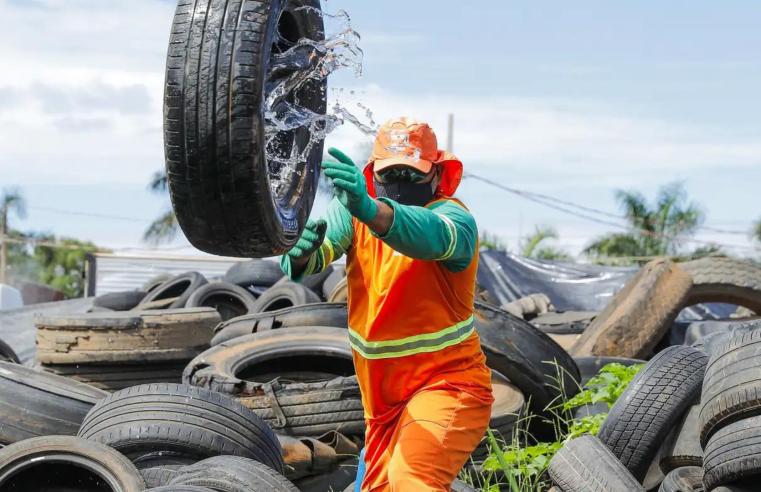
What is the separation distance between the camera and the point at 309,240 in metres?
3.47

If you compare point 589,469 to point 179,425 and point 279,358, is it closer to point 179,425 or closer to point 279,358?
point 179,425

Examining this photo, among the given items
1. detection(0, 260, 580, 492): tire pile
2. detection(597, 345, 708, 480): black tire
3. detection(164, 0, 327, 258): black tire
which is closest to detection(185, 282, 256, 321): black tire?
detection(0, 260, 580, 492): tire pile

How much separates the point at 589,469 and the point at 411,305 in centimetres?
166

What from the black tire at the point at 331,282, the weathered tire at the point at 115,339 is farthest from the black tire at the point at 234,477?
the black tire at the point at 331,282

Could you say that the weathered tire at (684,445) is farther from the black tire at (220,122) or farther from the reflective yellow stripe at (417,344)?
the black tire at (220,122)

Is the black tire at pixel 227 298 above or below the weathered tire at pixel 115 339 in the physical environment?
below

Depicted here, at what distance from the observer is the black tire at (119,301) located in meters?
11.2

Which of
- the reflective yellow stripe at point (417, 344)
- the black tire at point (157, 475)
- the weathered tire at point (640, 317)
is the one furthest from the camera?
the weathered tire at point (640, 317)

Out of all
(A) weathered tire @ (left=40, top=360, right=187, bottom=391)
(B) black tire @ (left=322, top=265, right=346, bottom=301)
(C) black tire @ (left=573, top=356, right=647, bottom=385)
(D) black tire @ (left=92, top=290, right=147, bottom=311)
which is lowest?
(D) black tire @ (left=92, top=290, right=147, bottom=311)

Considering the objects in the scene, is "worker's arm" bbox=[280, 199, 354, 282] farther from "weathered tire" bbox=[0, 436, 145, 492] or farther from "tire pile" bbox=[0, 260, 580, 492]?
Answer: "weathered tire" bbox=[0, 436, 145, 492]

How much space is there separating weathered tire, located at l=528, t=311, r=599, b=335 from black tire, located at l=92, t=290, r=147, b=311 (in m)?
4.85

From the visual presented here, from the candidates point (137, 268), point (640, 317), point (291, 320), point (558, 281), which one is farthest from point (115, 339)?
point (137, 268)

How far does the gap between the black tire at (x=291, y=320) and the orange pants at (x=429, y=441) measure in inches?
130

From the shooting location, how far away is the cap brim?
11.7ft
